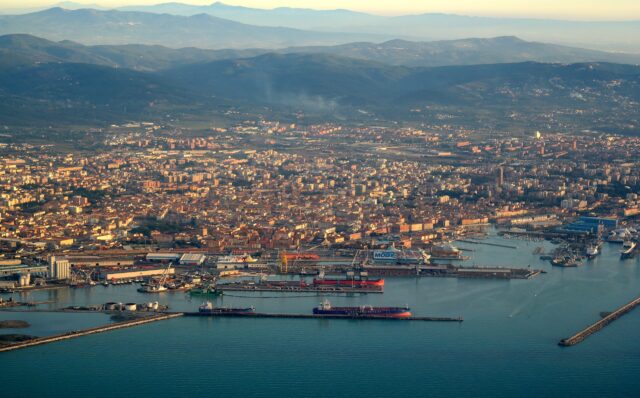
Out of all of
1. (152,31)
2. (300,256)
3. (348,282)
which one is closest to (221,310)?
(348,282)

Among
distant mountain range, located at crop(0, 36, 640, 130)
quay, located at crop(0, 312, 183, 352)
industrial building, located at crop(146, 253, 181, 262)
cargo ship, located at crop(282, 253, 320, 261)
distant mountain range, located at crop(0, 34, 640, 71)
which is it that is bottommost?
quay, located at crop(0, 312, 183, 352)

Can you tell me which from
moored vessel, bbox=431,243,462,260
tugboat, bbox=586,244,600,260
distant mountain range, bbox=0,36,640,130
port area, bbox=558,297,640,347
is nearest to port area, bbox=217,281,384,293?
moored vessel, bbox=431,243,462,260

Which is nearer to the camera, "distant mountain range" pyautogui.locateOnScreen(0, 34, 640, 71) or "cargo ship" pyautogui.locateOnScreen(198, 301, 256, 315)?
"cargo ship" pyautogui.locateOnScreen(198, 301, 256, 315)

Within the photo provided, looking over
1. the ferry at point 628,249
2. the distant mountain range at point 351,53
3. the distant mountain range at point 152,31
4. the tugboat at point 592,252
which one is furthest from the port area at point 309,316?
the distant mountain range at point 152,31

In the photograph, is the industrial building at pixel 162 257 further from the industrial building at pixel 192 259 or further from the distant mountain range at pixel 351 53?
the distant mountain range at pixel 351 53

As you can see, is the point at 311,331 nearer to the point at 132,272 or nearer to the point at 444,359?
the point at 444,359

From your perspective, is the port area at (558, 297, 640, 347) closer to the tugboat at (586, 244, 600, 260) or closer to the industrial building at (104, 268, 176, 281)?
the tugboat at (586, 244, 600, 260)

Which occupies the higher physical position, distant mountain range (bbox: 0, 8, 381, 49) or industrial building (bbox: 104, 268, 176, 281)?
distant mountain range (bbox: 0, 8, 381, 49)
